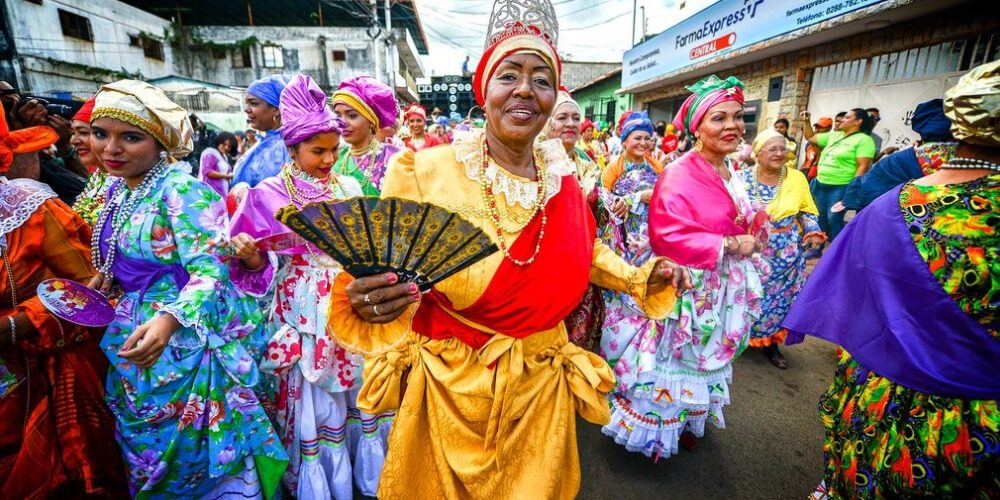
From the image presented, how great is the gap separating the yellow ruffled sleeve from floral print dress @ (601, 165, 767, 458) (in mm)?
1163

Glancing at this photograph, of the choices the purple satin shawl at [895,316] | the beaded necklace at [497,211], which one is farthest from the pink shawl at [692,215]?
the beaded necklace at [497,211]

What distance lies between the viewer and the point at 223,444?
2.07m

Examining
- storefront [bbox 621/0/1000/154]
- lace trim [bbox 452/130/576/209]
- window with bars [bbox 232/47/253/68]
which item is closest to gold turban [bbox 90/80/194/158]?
lace trim [bbox 452/130/576/209]

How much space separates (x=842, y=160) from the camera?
20.9ft

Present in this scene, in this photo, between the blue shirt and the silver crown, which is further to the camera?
the blue shirt

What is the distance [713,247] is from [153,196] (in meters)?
2.88

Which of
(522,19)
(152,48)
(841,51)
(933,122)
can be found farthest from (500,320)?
(152,48)

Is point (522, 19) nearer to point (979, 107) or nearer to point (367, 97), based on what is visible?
point (979, 107)

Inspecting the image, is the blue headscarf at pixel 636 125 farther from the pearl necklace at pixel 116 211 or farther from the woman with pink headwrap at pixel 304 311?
the pearl necklace at pixel 116 211

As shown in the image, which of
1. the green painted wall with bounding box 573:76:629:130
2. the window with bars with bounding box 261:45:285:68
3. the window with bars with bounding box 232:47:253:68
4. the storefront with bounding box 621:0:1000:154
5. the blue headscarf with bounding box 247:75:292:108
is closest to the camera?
the blue headscarf with bounding box 247:75:292:108

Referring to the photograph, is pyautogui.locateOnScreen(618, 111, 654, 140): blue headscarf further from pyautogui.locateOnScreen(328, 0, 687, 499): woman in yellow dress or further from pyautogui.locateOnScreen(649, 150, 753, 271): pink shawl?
pyautogui.locateOnScreen(328, 0, 687, 499): woman in yellow dress

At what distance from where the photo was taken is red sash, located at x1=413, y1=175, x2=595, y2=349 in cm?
146

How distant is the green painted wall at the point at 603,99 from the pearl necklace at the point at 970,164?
19760 millimetres

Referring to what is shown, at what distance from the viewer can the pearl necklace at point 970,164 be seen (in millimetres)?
1587
